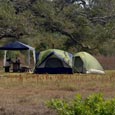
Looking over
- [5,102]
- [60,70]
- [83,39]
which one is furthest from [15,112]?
[83,39]

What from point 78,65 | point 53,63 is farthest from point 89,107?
point 78,65

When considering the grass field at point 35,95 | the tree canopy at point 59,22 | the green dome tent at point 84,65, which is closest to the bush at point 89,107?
the grass field at point 35,95

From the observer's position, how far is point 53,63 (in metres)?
28.3

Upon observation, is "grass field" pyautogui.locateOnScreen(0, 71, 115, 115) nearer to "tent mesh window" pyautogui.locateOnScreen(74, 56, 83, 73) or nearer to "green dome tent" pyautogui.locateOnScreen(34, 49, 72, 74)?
"green dome tent" pyautogui.locateOnScreen(34, 49, 72, 74)

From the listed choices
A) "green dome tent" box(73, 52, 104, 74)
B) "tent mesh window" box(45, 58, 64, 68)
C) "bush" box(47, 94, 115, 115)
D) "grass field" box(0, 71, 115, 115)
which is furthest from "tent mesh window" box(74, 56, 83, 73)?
"bush" box(47, 94, 115, 115)

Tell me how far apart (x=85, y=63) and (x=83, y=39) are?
5.99 metres

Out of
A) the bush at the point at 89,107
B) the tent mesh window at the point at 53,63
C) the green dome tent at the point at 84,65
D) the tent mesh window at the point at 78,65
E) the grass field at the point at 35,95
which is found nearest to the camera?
the bush at the point at 89,107

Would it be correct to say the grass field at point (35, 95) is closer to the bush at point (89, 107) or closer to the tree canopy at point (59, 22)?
the bush at point (89, 107)

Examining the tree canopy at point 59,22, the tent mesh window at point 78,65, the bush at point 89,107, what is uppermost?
the tree canopy at point 59,22

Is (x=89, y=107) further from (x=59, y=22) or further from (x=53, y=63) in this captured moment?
(x=59, y=22)

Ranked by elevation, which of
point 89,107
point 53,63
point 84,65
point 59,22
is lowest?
point 89,107

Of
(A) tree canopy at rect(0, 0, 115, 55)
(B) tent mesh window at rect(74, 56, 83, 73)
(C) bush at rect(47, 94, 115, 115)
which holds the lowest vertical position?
(C) bush at rect(47, 94, 115, 115)

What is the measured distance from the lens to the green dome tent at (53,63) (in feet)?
91.8

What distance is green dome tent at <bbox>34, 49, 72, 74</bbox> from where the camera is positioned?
2798cm
